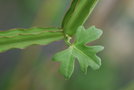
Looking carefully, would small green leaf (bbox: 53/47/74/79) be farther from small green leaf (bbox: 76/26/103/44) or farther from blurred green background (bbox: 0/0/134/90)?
blurred green background (bbox: 0/0/134/90)

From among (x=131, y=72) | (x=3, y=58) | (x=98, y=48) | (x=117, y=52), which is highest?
(x=3, y=58)

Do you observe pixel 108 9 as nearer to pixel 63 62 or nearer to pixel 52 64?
pixel 52 64

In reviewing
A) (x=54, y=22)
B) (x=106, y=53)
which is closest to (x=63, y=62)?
(x=54, y=22)

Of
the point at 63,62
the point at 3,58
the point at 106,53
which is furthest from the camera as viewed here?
the point at 106,53

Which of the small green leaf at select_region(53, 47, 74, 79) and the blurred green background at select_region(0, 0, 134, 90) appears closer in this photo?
the small green leaf at select_region(53, 47, 74, 79)

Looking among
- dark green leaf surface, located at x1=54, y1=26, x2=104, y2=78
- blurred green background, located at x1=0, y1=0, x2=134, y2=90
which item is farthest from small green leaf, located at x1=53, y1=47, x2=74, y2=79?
blurred green background, located at x1=0, y1=0, x2=134, y2=90

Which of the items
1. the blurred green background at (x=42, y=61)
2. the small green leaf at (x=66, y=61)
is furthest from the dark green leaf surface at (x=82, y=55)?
the blurred green background at (x=42, y=61)

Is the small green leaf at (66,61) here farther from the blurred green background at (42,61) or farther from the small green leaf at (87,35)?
the blurred green background at (42,61)

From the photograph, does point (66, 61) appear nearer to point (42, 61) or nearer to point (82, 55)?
point (82, 55)
